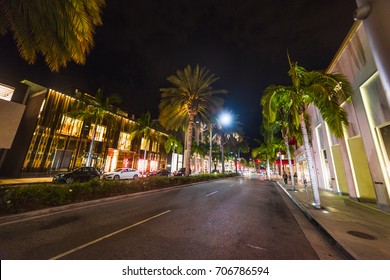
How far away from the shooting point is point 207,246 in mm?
4102

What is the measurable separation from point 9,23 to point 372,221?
1622 centimetres

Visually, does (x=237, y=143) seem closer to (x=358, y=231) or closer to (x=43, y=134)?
(x=43, y=134)

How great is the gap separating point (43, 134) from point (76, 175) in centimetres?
949

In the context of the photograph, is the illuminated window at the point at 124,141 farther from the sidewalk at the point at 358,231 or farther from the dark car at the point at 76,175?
the sidewalk at the point at 358,231

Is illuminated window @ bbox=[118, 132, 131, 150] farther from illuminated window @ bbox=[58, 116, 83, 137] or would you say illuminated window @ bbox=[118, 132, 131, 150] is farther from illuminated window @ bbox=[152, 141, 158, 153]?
illuminated window @ bbox=[152, 141, 158, 153]

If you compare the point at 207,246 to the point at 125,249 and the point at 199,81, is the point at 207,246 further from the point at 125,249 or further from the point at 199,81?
the point at 199,81

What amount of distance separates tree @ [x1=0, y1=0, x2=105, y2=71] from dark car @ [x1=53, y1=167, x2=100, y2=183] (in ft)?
44.2

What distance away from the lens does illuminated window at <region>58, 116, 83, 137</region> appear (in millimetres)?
23591

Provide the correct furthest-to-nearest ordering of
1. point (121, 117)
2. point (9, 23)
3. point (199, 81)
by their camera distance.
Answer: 1. point (121, 117)
2. point (199, 81)
3. point (9, 23)

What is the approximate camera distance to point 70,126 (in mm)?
24531

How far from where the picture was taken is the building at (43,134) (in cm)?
1685

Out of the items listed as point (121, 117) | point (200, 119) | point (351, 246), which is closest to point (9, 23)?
point (351, 246)

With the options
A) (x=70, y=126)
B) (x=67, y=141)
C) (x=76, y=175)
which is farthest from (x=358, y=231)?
(x=70, y=126)

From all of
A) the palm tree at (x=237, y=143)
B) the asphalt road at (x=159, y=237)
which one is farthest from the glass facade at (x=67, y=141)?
the palm tree at (x=237, y=143)
